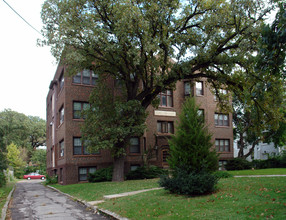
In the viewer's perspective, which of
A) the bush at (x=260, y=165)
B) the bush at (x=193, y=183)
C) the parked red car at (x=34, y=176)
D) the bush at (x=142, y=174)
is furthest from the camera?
the parked red car at (x=34, y=176)

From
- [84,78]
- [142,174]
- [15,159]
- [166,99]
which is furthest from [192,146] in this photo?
[15,159]

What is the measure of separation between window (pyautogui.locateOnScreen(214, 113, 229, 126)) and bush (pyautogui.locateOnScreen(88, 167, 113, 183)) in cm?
1573

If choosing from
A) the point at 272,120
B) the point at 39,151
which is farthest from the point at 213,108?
the point at 39,151

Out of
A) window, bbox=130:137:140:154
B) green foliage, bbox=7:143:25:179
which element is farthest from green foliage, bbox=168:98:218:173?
green foliage, bbox=7:143:25:179

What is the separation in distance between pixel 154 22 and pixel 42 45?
23.1 feet

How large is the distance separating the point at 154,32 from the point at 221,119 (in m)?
19.8

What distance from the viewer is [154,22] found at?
17234mm

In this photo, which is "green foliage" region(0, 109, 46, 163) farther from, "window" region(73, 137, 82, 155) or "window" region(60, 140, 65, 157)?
"window" region(73, 137, 82, 155)

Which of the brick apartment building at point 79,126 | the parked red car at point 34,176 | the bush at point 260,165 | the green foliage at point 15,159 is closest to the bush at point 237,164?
the bush at point 260,165

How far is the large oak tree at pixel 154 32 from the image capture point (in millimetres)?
16469

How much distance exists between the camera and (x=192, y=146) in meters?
11.7

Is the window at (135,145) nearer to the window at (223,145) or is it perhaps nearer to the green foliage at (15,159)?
the window at (223,145)

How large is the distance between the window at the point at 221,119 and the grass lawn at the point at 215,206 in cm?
2325

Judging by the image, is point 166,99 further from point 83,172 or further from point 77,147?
point 83,172
